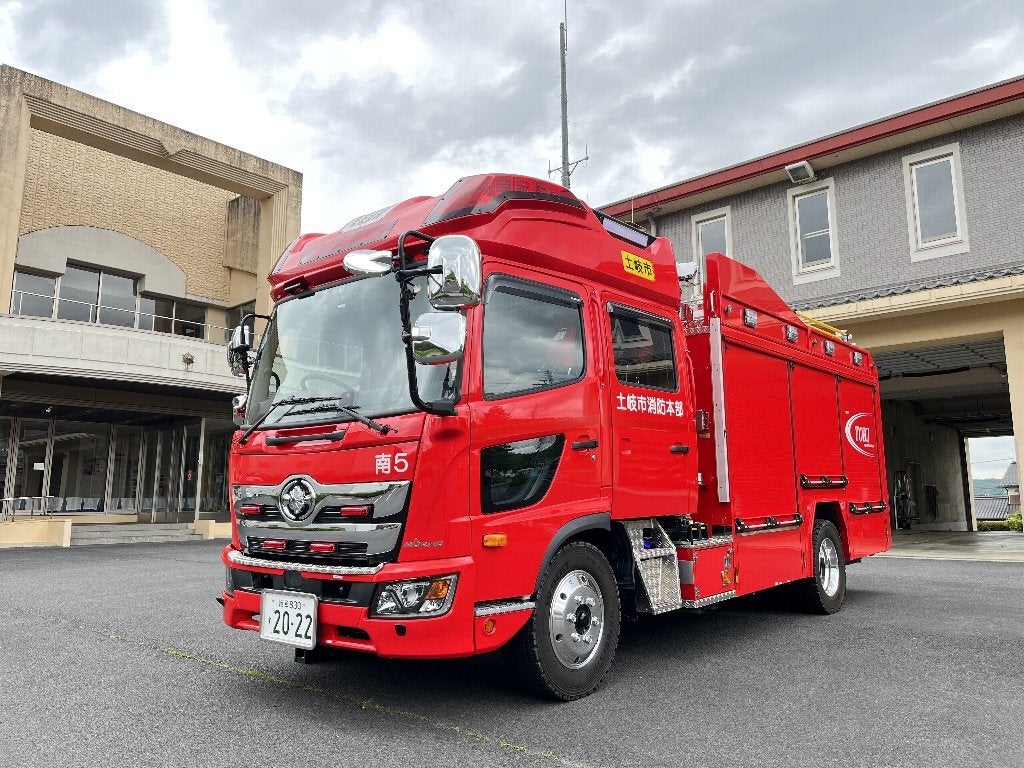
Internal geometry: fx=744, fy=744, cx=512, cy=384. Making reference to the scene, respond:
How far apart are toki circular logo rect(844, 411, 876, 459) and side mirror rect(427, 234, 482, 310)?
18.4 feet

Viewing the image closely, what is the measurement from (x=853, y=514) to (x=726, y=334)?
Answer: 3136mm

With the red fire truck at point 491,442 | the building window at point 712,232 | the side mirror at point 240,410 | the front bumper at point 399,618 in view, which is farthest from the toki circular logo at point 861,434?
the building window at point 712,232

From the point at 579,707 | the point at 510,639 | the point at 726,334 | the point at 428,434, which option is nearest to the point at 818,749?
the point at 579,707

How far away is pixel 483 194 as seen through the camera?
4.32m

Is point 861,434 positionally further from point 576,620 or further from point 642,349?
point 576,620

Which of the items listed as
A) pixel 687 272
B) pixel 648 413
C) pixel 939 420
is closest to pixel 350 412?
pixel 648 413

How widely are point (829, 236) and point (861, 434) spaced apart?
8.28 meters

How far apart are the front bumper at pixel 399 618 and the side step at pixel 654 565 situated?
1083 mm

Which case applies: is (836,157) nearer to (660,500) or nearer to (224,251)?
(660,500)

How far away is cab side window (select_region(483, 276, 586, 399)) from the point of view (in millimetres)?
4059

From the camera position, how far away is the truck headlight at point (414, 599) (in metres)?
3.60

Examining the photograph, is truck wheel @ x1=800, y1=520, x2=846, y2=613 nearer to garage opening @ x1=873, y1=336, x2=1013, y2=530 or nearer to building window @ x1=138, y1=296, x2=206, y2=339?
garage opening @ x1=873, y1=336, x2=1013, y2=530

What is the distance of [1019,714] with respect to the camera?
13.2 ft

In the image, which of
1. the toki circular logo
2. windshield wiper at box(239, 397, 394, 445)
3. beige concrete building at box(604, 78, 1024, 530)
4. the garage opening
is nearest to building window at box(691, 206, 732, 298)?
beige concrete building at box(604, 78, 1024, 530)
